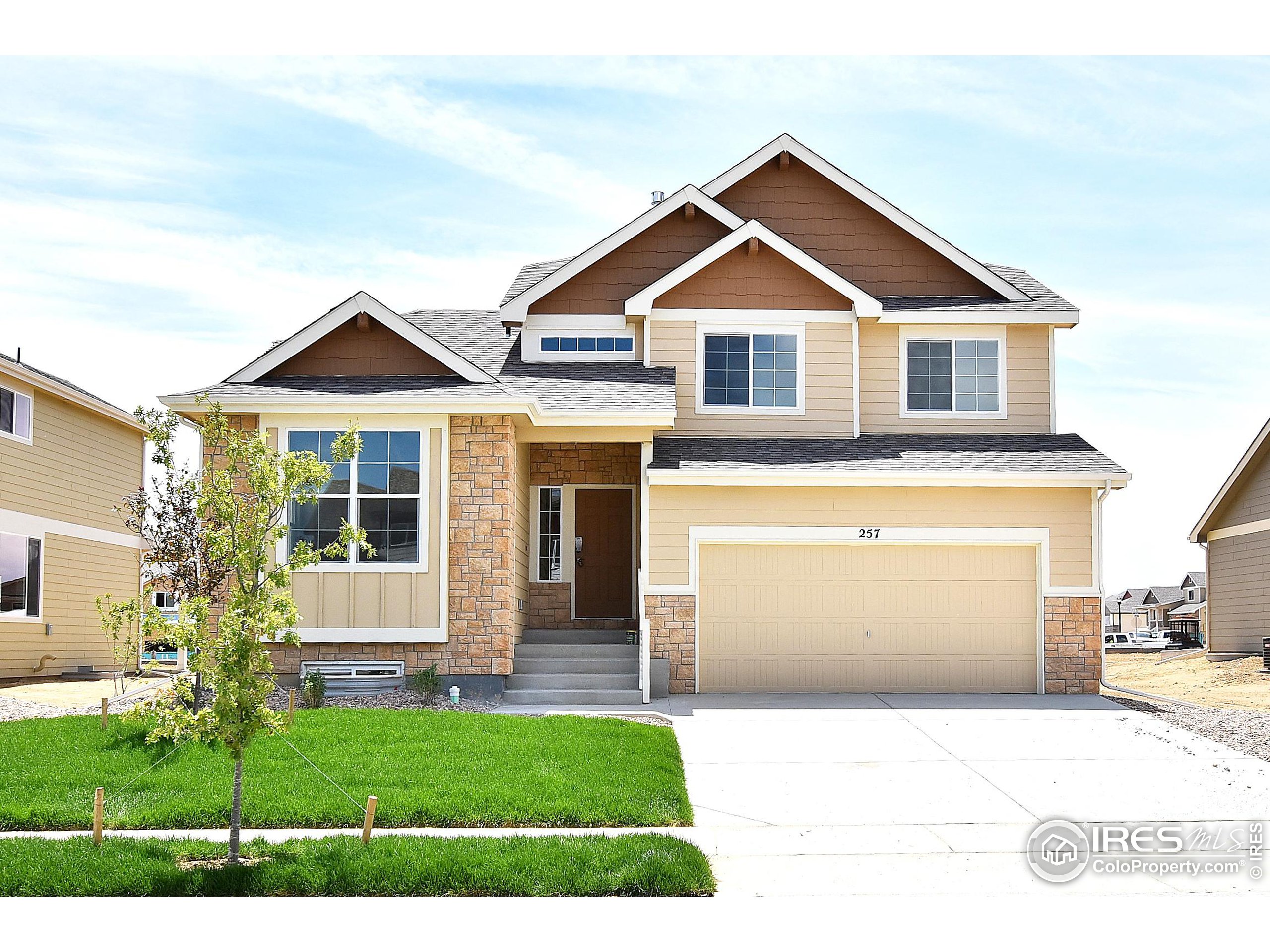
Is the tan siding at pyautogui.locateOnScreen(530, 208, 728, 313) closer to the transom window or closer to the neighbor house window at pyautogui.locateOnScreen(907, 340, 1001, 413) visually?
the transom window

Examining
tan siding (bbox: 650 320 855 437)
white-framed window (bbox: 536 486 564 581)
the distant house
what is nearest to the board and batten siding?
white-framed window (bbox: 536 486 564 581)

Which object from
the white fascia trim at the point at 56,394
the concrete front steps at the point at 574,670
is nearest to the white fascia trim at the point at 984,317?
the concrete front steps at the point at 574,670

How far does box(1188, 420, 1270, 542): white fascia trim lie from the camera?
22.2 meters

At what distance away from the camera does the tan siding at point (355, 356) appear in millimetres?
15422

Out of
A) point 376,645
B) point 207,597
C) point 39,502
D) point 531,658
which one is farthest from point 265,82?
point 39,502

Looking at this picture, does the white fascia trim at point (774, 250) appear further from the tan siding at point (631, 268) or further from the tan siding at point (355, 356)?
the tan siding at point (355, 356)

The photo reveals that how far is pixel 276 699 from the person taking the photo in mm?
14094

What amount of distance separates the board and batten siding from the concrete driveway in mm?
3389

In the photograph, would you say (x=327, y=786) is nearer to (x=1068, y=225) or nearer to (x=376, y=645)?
(x=376, y=645)

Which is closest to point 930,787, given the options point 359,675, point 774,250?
point 359,675

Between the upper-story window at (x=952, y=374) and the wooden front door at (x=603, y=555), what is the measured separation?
183 inches

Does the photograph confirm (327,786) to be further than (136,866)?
Yes

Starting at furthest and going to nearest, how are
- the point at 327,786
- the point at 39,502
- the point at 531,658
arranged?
the point at 39,502
the point at 531,658
the point at 327,786

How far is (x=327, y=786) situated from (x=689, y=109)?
703cm
